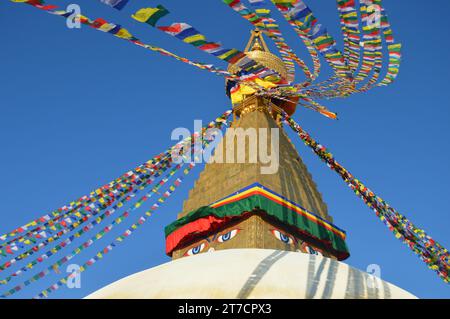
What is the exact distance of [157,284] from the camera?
7.04 metres

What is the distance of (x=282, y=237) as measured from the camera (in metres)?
10.5

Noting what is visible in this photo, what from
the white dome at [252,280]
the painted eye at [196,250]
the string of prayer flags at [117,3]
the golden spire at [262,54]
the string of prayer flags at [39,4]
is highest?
the golden spire at [262,54]

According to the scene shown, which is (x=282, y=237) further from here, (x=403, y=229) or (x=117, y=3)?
(x=117, y=3)

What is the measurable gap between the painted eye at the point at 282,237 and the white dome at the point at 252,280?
206 centimetres

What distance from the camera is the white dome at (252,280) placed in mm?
6566

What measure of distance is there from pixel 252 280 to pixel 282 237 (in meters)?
3.79

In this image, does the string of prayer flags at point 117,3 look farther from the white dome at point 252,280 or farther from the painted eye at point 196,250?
the painted eye at point 196,250

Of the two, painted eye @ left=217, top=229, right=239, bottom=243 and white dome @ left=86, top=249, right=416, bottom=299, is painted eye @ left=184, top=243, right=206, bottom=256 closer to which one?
painted eye @ left=217, top=229, right=239, bottom=243

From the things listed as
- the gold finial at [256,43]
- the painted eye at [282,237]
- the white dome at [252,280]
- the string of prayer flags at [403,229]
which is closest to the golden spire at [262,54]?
the gold finial at [256,43]

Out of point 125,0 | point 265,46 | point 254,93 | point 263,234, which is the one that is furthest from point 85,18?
point 265,46

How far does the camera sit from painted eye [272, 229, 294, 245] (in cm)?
1041

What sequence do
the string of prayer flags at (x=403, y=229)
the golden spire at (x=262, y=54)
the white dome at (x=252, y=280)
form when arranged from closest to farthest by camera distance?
the white dome at (x=252, y=280), the string of prayer flags at (x=403, y=229), the golden spire at (x=262, y=54)
